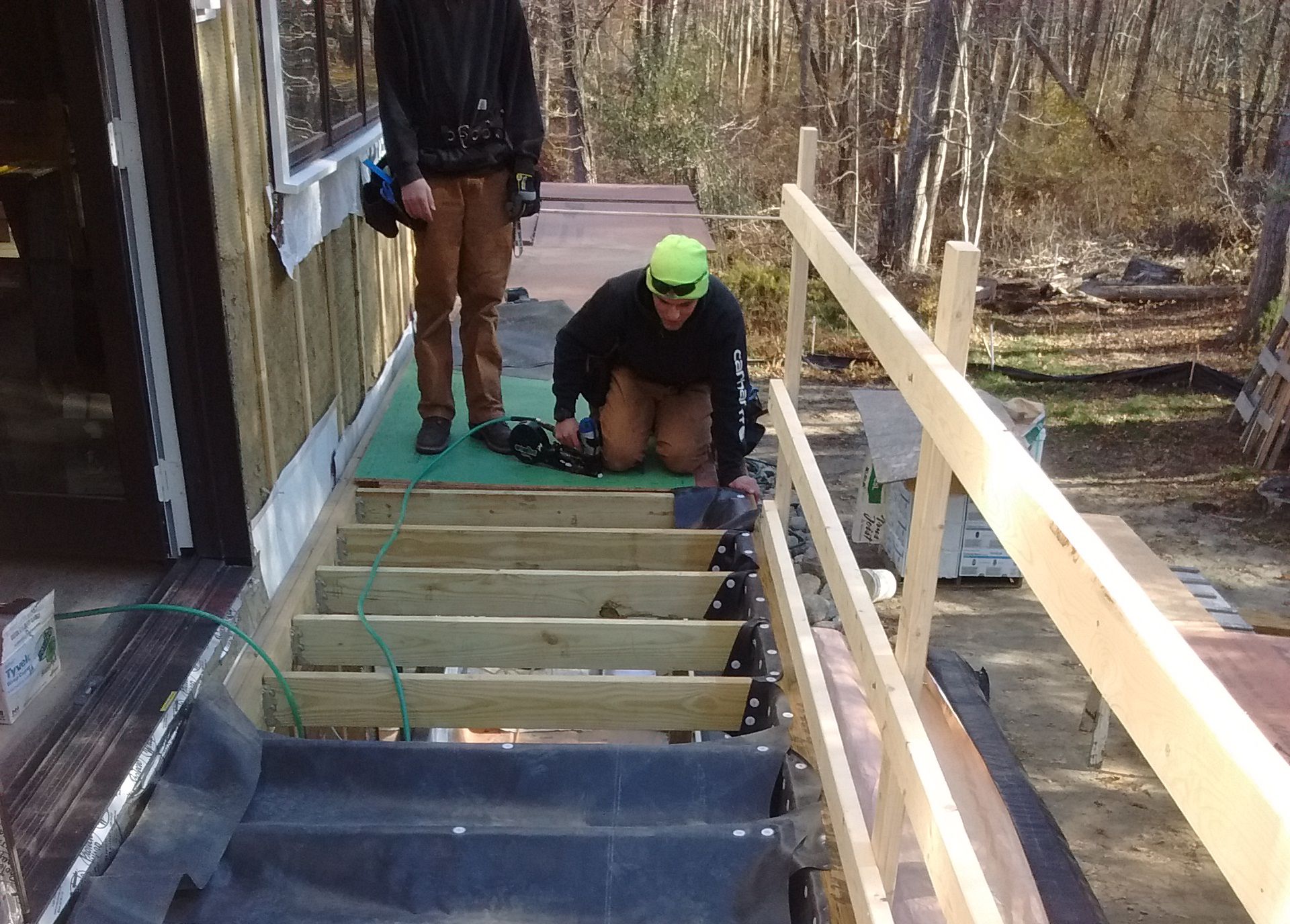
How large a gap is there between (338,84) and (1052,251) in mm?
11972

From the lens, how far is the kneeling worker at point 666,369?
3.66 metres

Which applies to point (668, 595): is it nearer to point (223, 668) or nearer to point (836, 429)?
point (223, 668)

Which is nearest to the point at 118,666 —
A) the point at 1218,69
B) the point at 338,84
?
the point at 338,84

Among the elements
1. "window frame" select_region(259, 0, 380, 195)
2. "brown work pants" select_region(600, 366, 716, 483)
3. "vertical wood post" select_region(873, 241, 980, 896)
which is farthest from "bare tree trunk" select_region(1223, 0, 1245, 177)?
"vertical wood post" select_region(873, 241, 980, 896)

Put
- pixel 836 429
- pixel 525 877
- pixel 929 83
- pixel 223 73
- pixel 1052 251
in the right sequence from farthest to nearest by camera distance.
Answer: pixel 1052 251 → pixel 929 83 → pixel 836 429 → pixel 223 73 → pixel 525 877

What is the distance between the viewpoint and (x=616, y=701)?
2984mm

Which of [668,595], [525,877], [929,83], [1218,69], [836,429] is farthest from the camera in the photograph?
[1218,69]

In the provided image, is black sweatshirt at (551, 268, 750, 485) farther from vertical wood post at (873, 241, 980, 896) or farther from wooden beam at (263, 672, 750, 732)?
vertical wood post at (873, 241, 980, 896)

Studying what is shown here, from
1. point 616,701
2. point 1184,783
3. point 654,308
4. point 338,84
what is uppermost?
point 338,84

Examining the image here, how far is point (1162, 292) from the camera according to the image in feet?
43.0

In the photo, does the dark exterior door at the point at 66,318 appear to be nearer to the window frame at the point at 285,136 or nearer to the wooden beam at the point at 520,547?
the window frame at the point at 285,136

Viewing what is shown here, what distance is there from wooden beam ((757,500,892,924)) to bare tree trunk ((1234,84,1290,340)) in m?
9.36

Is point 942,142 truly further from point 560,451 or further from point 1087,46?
point 560,451

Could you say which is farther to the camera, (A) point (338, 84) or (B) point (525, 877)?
(A) point (338, 84)
